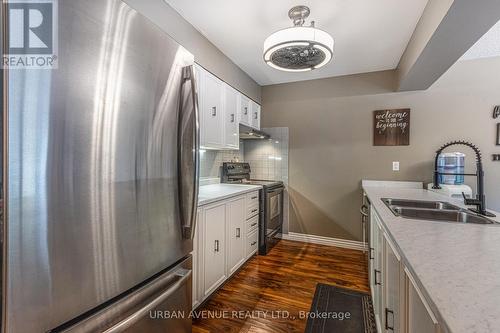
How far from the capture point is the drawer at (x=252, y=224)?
2611 mm

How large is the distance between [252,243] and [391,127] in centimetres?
225

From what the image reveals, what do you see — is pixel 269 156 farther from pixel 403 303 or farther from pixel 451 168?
pixel 403 303

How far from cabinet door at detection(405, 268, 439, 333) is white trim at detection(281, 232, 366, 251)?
2.42 meters

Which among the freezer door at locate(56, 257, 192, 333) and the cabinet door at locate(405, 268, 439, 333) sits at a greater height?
the cabinet door at locate(405, 268, 439, 333)

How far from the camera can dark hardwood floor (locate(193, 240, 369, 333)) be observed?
1695mm

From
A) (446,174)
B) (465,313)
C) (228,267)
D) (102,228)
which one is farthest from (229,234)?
(446,174)

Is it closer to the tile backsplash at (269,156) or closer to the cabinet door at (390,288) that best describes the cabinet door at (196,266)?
the cabinet door at (390,288)

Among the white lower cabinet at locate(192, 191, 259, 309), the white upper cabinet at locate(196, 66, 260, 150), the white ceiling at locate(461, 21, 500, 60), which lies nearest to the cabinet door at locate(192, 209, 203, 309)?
the white lower cabinet at locate(192, 191, 259, 309)

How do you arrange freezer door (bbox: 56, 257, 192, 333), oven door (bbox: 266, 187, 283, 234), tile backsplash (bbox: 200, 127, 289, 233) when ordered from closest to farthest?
freezer door (bbox: 56, 257, 192, 333) → oven door (bbox: 266, 187, 283, 234) → tile backsplash (bbox: 200, 127, 289, 233)

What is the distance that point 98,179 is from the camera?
0.79 meters

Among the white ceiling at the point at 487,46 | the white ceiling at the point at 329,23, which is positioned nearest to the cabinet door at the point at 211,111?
the white ceiling at the point at 329,23

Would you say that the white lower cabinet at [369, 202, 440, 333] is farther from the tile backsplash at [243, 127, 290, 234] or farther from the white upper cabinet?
the tile backsplash at [243, 127, 290, 234]

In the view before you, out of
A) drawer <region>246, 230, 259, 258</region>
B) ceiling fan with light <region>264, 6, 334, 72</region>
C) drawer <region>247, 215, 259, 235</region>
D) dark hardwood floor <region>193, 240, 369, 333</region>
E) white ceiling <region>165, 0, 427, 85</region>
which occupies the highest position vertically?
white ceiling <region>165, 0, 427, 85</region>

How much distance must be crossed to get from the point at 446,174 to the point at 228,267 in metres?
2.46
